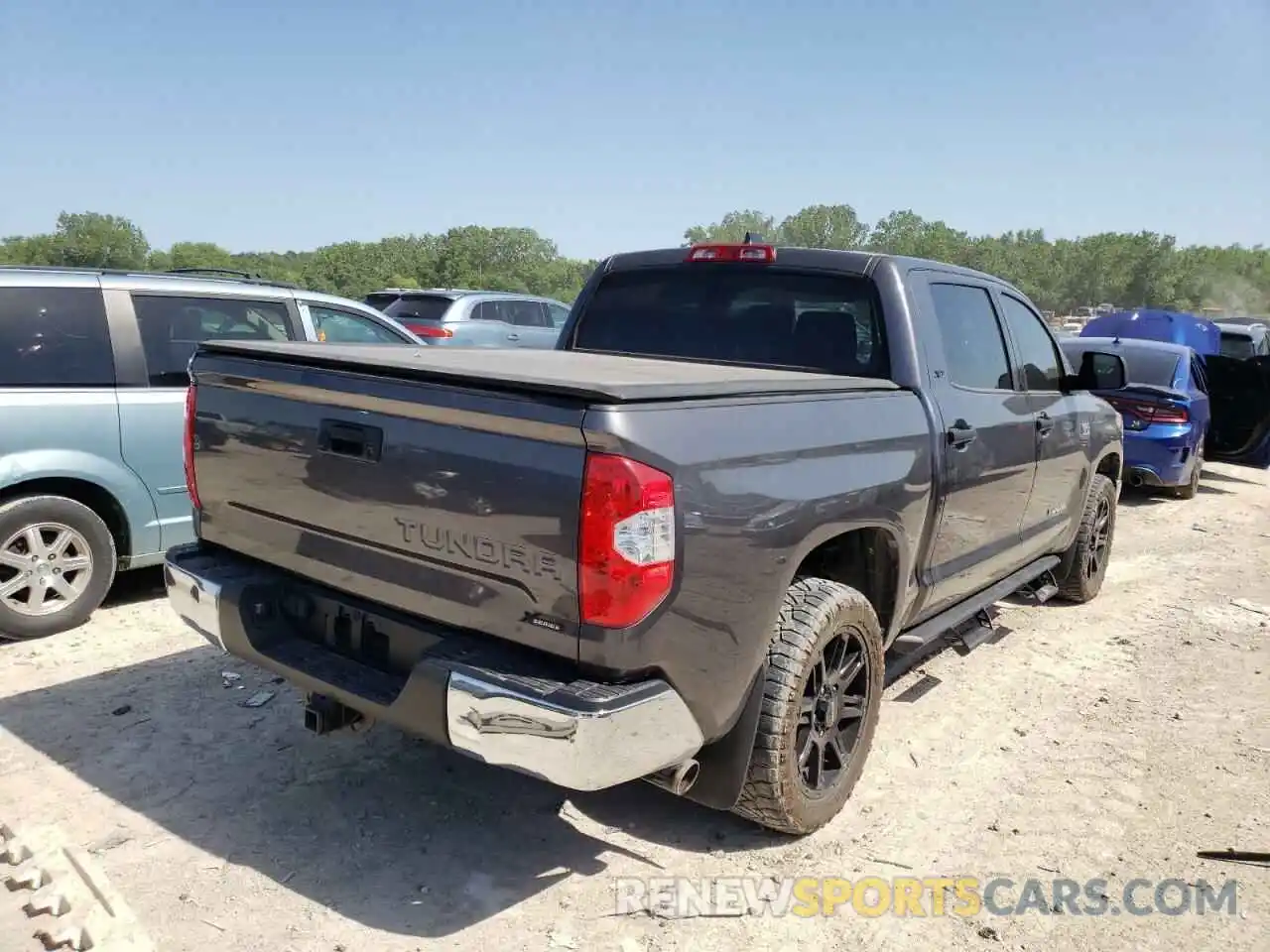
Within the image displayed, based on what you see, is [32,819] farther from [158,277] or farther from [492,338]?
[492,338]

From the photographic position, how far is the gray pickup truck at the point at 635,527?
2346 millimetres

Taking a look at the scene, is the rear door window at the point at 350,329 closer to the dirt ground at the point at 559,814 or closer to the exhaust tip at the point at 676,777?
the dirt ground at the point at 559,814

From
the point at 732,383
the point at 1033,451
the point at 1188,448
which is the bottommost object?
the point at 1188,448

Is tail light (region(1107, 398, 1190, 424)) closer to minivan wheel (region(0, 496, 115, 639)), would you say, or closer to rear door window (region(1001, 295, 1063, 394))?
rear door window (region(1001, 295, 1063, 394))

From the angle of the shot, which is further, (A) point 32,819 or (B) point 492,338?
(B) point 492,338

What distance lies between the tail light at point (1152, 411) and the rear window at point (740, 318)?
21.1ft

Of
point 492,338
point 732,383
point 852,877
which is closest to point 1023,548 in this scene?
point 852,877

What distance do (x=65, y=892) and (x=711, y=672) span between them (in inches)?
77.6

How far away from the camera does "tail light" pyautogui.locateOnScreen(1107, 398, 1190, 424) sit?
29.6 feet

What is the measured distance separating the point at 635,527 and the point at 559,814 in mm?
1528

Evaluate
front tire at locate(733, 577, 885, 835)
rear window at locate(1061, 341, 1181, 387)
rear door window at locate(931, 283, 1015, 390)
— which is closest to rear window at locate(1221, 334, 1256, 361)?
rear window at locate(1061, 341, 1181, 387)

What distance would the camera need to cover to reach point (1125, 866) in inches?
125

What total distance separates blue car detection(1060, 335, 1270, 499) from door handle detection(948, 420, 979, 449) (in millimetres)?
5007

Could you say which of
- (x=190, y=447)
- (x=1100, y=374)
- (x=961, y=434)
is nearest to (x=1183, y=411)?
(x=1100, y=374)
